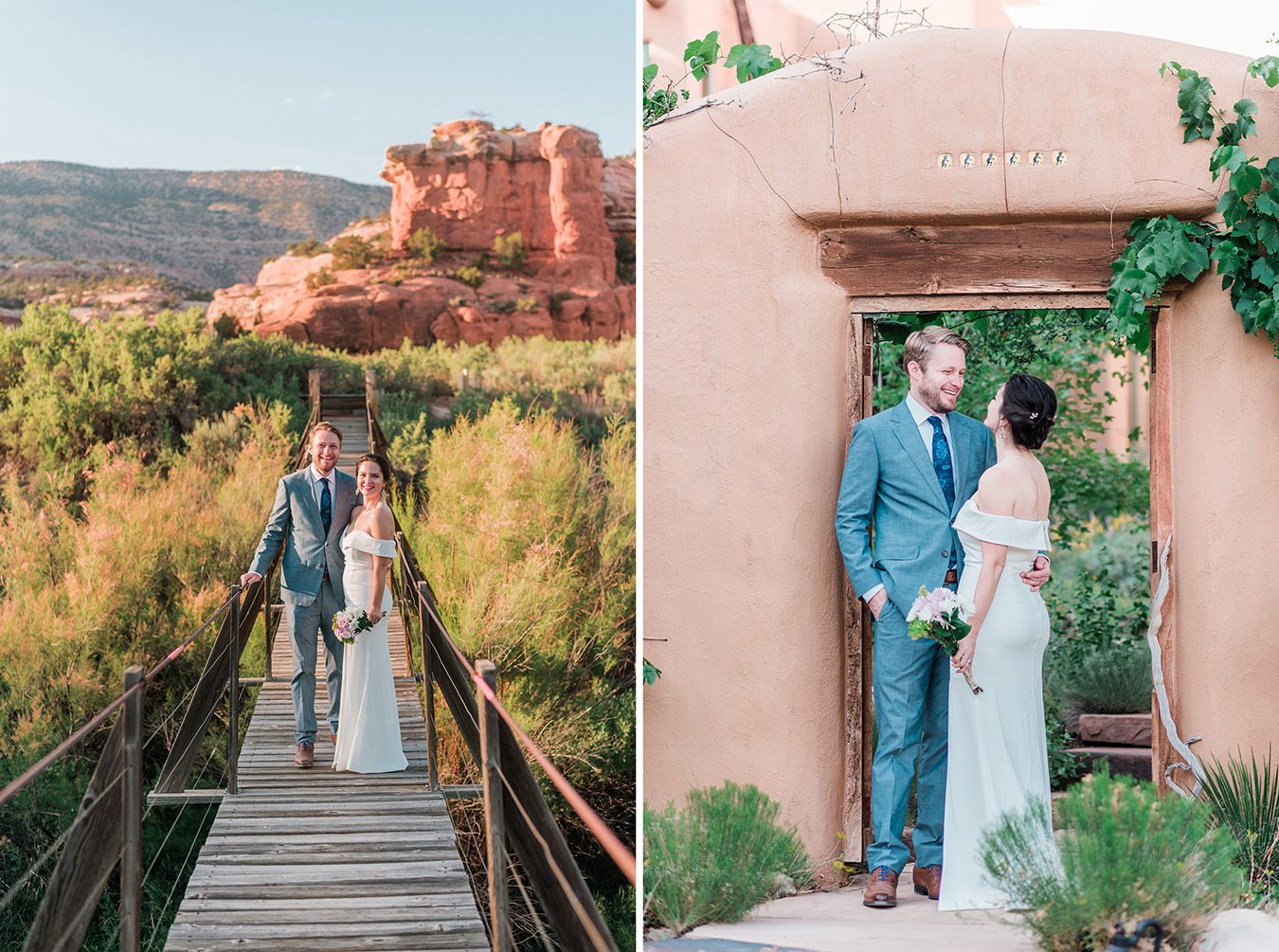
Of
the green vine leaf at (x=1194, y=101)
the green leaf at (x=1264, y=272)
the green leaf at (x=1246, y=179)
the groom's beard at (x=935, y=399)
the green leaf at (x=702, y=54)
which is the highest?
the green leaf at (x=702, y=54)

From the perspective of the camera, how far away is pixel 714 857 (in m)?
3.14

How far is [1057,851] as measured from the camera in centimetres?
297

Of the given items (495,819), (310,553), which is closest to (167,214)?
(310,553)

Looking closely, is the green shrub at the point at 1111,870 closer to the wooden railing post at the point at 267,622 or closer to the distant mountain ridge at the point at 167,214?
the wooden railing post at the point at 267,622

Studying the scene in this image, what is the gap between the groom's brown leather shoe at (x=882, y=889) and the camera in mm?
3277

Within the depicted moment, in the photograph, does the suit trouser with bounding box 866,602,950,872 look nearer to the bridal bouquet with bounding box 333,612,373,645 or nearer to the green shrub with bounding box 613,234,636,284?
the bridal bouquet with bounding box 333,612,373,645

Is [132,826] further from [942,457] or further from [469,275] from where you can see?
[469,275]

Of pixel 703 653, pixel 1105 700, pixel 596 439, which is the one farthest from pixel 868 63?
pixel 1105 700

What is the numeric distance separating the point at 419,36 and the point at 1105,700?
4789 mm

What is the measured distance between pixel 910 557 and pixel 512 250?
4833 millimetres

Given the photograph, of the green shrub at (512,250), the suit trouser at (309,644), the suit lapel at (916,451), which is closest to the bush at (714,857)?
the suit lapel at (916,451)

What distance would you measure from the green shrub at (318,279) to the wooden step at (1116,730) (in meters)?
4.41

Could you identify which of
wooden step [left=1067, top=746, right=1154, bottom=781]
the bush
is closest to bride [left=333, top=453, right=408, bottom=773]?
the bush

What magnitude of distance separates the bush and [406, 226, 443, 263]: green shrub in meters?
3.81
